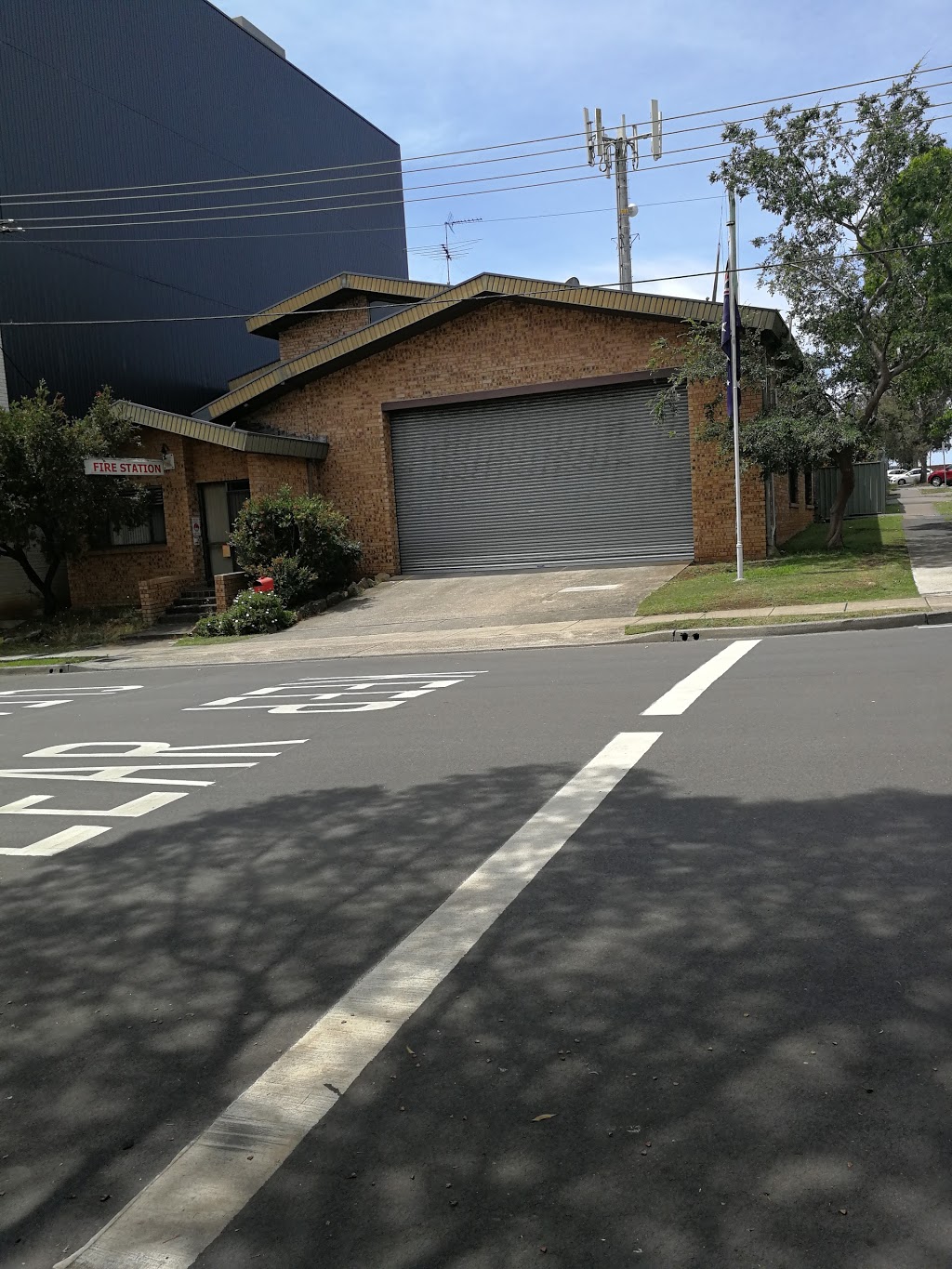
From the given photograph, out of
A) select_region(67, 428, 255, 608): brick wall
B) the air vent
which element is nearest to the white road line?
select_region(67, 428, 255, 608): brick wall

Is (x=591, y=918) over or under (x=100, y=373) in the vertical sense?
under

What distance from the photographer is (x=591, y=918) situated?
448 cm

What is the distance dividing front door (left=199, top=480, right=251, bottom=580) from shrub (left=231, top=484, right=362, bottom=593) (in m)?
2.24

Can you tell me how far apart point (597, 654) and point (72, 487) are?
536 inches

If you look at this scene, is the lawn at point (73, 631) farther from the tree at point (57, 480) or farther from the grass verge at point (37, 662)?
the tree at point (57, 480)

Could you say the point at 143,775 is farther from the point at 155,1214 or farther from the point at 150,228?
the point at 150,228

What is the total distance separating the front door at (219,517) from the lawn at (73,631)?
7.11ft

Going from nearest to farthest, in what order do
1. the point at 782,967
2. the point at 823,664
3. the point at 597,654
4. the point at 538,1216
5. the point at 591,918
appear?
the point at 538,1216
the point at 782,967
the point at 591,918
the point at 823,664
the point at 597,654

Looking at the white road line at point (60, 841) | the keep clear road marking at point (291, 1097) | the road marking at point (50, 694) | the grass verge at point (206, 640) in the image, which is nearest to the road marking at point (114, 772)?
the white road line at point (60, 841)

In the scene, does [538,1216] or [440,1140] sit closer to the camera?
[538,1216]

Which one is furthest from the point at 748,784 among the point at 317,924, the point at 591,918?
the point at 317,924

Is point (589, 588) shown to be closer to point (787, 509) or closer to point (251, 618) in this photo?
point (251, 618)

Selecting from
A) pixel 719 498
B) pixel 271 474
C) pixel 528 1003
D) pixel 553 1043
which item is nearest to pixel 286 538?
pixel 271 474

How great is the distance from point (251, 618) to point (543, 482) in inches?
279
